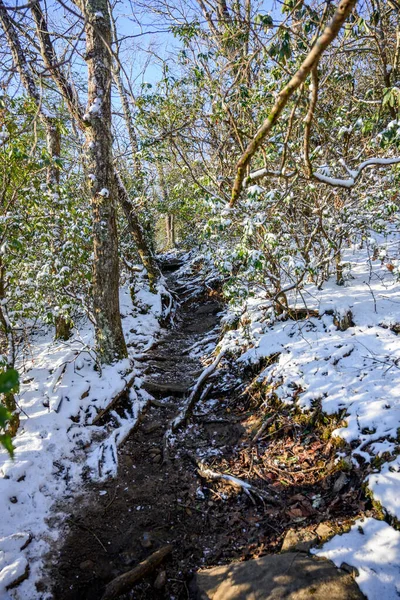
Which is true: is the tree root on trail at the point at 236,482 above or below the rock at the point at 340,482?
below

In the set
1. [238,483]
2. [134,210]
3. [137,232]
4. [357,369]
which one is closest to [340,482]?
[238,483]

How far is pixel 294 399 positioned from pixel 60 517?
3.18 m

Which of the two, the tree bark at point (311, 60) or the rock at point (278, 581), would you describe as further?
the rock at point (278, 581)

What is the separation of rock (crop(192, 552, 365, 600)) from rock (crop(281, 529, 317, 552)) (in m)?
0.08

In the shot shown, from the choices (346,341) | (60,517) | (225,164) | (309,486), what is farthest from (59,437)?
(225,164)

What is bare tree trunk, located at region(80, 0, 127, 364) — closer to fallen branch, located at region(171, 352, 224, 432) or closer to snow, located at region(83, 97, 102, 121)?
snow, located at region(83, 97, 102, 121)

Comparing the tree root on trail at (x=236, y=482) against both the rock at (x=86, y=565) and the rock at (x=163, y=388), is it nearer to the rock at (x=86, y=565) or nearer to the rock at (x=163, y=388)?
Answer: the rock at (x=86, y=565)

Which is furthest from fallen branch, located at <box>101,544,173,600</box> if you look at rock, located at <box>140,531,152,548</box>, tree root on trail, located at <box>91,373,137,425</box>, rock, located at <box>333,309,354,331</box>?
rock, located at <box>333,309,354,331</box>

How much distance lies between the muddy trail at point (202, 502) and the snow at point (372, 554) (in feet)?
0.59

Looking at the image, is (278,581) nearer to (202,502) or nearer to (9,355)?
(202,502)

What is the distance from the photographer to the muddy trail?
2.89 meters

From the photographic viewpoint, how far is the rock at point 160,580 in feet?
9.14

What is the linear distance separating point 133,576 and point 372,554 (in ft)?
6.55

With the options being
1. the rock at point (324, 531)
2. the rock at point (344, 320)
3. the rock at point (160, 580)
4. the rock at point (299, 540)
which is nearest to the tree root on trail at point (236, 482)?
the rock at point (299, 540)
